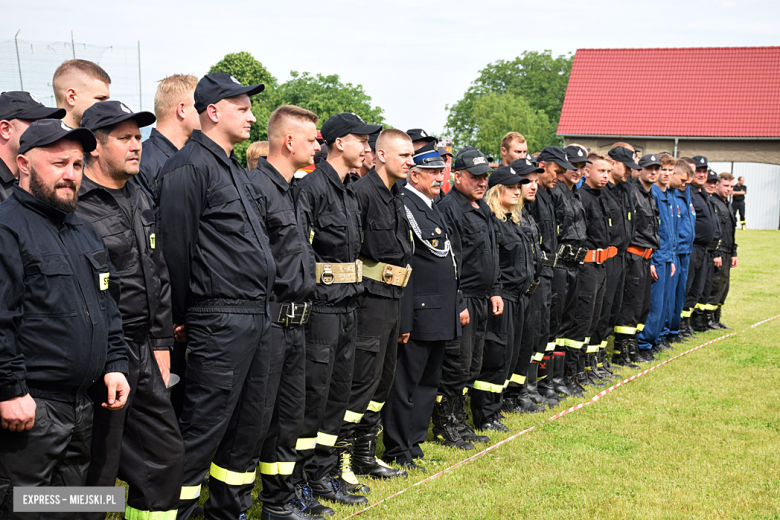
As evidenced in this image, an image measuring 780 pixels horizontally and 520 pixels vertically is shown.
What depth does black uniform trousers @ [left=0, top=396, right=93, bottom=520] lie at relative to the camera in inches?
121

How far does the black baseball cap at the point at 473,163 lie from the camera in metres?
6.46

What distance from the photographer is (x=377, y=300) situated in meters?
5.41

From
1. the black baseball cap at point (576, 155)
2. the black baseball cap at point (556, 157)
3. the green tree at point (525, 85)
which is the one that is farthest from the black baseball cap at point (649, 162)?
the green tree at point (525, 85)

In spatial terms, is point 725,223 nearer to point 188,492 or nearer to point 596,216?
point 596,216

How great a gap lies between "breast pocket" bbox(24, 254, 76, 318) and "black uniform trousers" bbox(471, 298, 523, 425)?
4.35 m

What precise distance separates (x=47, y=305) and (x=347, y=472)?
2906 mm

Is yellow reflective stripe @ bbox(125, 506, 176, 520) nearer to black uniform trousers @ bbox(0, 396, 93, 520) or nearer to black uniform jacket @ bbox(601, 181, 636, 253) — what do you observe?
black uniform trousers @ bbox(0, 396, 93, 520)

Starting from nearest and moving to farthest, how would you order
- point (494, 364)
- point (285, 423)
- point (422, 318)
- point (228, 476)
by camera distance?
point (228, 476), point (285, 423), point (422, 318), point (494, 364)

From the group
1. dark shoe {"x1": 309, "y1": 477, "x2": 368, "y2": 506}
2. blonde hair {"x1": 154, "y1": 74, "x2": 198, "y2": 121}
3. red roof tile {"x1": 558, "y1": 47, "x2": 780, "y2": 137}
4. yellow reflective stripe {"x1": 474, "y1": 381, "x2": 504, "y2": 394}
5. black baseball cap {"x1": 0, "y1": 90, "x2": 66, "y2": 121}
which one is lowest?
dark shoe {"x1": 309, "y1": 477, "x2": 368, "y2": 506}

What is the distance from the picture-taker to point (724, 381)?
8938mm

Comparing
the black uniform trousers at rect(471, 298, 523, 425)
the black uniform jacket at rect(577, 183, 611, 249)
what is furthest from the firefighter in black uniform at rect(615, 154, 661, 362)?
the black uniform trousers at rect(471, 298, 523, 425)

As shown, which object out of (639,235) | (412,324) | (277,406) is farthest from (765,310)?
(277,406)

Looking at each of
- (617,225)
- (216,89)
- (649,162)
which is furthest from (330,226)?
(649,162)

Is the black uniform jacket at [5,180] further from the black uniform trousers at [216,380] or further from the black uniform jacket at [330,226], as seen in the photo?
the black uniform jacket at [330,226]
